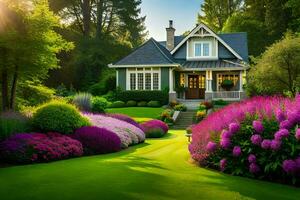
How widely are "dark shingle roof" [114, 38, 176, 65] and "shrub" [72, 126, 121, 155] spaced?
23.2m

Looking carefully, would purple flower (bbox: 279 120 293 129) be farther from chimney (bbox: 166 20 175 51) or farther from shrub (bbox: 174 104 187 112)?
chimney (bbox: 166 20 175 51)

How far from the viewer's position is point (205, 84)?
40.2m

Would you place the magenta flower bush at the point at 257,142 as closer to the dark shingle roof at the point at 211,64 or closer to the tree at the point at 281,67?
the tree at the point at 281,67

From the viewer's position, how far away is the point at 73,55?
4962 centimetres

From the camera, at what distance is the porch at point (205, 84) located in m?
37.9

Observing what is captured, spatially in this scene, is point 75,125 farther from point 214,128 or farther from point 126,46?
point 126,46

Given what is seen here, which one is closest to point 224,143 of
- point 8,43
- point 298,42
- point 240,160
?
point 240,160

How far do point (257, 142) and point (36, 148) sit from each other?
6.06 metres

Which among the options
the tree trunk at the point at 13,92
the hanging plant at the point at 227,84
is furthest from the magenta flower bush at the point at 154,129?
the hanging plant at the point at 227,84

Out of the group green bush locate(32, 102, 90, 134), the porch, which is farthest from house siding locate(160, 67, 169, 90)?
green bush locate(32, 102, 90, 134)

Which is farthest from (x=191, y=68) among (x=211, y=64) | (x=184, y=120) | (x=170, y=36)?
(x=184, y=120)

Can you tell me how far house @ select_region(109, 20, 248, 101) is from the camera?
125 ft

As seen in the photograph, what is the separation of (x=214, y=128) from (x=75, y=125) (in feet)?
18.1

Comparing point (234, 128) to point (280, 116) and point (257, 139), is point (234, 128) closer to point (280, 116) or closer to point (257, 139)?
point (257, 139)
